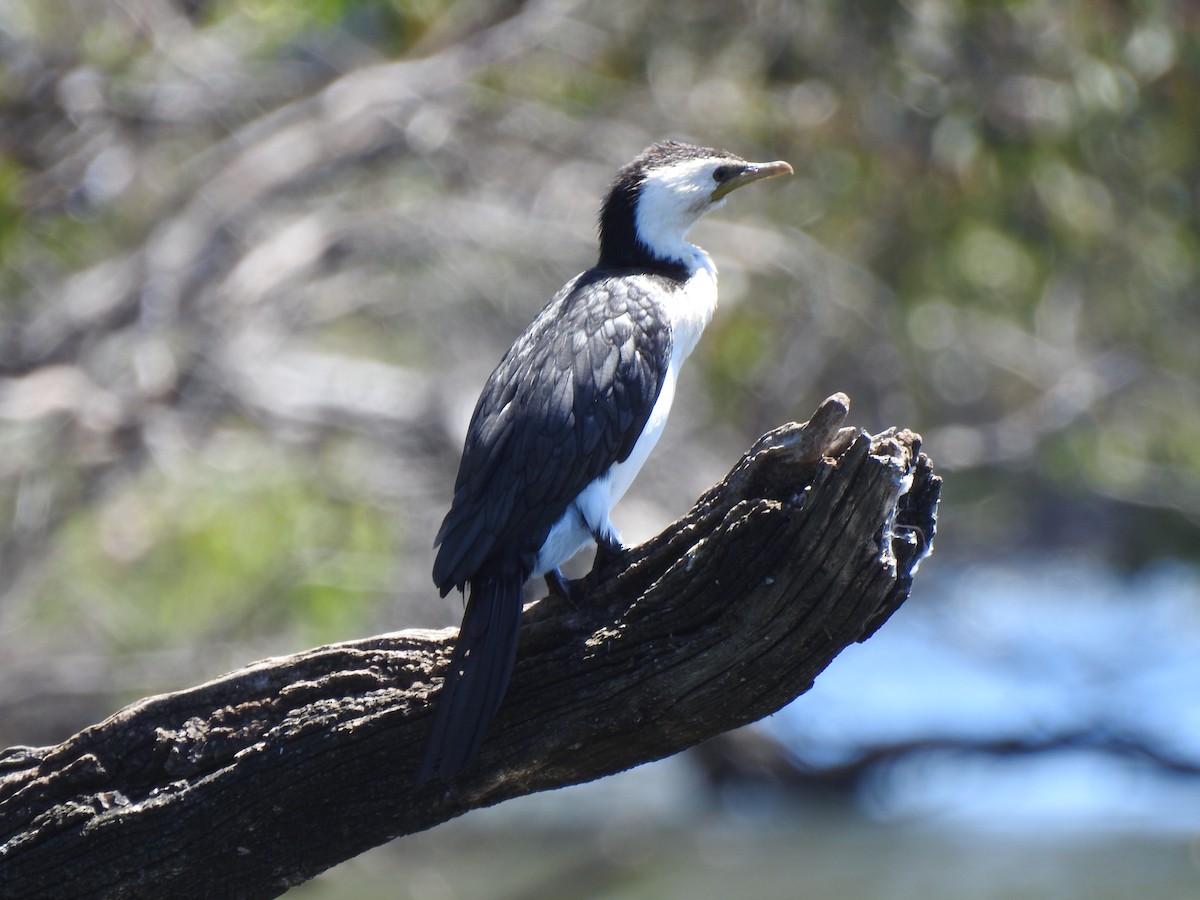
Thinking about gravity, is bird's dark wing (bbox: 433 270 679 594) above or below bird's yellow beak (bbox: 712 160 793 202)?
below

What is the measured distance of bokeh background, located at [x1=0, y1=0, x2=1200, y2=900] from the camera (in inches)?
270

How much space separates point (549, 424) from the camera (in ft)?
10.4

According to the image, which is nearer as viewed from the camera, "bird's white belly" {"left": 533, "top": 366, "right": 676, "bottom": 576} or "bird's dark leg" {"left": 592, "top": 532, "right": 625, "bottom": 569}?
"bird's dark leg" {"left": 592, "top": 532, "right": 625, "bottom": 569}

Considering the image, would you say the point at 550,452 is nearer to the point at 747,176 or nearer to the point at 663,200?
the point at 663,200

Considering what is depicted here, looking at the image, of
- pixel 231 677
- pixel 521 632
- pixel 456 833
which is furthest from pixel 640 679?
pixel 456 833

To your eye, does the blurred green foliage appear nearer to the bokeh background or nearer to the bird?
the bokeh background

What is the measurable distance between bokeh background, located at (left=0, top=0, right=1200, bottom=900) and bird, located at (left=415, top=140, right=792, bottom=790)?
11.0 feet

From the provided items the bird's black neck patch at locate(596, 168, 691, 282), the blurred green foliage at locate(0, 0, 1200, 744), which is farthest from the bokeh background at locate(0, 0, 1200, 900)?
the bird's black neck patch at locate(596, 168, 691, 282)

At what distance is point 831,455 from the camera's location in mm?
2680

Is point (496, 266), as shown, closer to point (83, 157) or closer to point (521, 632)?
point (83, 157)

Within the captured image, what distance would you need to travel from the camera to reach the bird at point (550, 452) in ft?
9.17

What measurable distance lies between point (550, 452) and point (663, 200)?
1036mm

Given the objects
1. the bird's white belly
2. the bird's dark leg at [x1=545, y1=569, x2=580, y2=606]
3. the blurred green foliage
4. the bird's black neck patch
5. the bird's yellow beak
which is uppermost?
the blurred green foliage

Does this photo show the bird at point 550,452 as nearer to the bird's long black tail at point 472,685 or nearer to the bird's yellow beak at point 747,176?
the bird's long black tail at point 472,685
